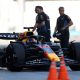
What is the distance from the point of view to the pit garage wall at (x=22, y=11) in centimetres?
4369

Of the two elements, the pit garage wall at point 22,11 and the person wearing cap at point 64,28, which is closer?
the person wearing cap at point 64,28

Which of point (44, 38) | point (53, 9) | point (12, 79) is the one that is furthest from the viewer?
point (53, 9)

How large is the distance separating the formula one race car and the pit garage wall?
28.1 m

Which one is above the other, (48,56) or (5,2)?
(5,2)

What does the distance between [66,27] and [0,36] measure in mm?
1989

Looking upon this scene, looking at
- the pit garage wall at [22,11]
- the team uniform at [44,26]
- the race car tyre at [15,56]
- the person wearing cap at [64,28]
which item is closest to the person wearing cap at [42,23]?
the team uniform at [44,26]

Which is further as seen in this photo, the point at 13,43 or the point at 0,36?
the point at 0,36

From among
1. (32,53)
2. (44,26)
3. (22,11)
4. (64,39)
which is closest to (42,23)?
(44,26)

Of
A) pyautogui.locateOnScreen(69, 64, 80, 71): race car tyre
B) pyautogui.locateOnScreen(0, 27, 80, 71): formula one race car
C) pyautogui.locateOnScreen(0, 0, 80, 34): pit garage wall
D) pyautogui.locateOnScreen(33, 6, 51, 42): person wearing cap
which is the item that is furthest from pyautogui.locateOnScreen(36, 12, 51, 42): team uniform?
pyautogui.locateOnScreen(0, 0, 80, 34): pit garage wall

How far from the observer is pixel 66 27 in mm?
15852

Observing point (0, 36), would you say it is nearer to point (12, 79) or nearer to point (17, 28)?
point (12, 79)

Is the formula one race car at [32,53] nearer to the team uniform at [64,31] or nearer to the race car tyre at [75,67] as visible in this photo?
the race car tyre at [75,67]

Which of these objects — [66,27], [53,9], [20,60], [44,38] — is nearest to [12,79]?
[20,60]

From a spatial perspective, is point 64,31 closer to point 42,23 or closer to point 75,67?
point 42,23
